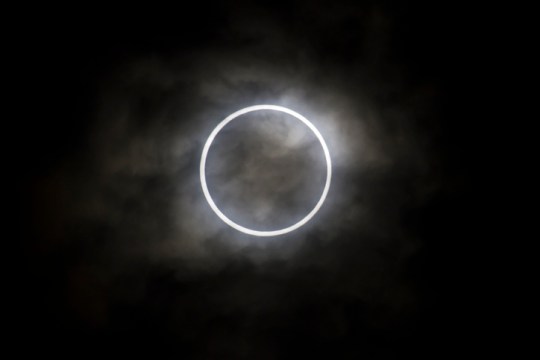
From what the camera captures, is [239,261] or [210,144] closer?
[210,144]

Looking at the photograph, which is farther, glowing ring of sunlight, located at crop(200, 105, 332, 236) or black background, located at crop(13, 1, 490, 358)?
glowing ring of sunlight, located at crop(200, 105, 332, 236)

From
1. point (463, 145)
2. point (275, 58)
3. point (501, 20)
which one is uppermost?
point (501, 20)

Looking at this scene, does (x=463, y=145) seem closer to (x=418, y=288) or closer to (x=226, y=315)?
(x=418, y=288)

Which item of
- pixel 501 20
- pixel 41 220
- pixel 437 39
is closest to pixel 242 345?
pixel 41 220

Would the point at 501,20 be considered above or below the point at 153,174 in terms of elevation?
above

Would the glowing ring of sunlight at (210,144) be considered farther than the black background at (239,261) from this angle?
Yes

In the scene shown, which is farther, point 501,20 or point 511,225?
point 511,225

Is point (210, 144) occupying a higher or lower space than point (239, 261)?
higher

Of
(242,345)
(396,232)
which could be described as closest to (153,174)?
(242,345)
